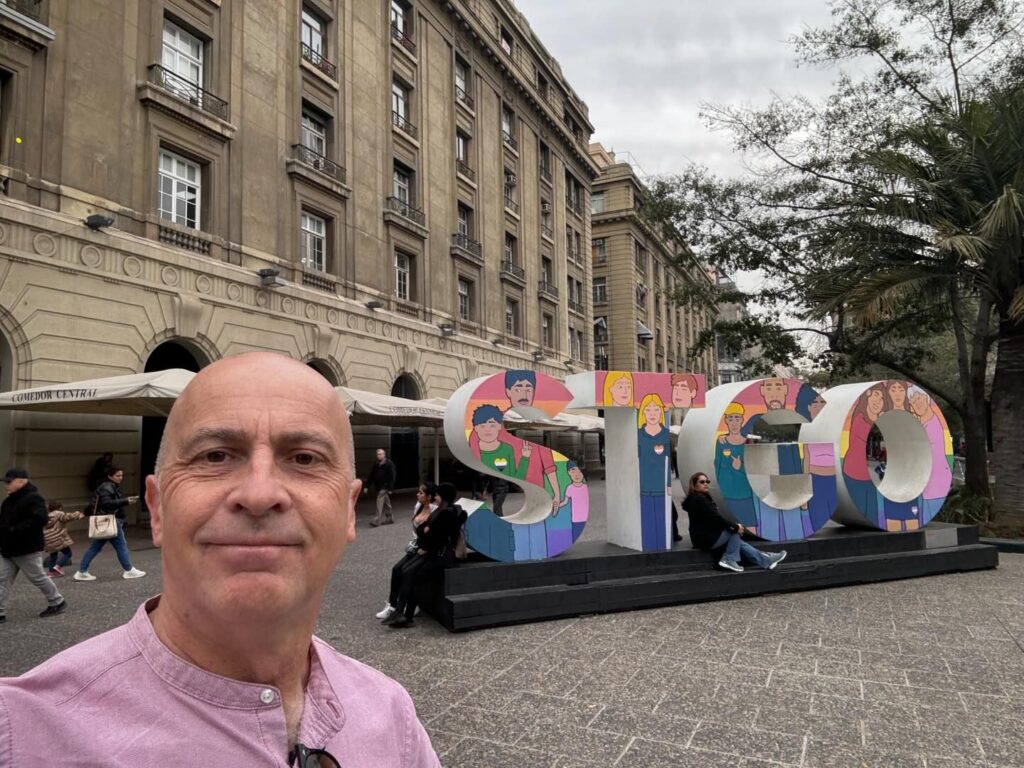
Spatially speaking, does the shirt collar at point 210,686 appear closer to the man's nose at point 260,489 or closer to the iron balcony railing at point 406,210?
the man's nose at point 260,489

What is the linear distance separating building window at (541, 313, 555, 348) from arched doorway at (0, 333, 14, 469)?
23.0m

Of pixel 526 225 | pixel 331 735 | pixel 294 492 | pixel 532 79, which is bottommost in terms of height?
pixel 331 735

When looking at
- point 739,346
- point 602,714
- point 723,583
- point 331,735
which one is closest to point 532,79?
point 739,346

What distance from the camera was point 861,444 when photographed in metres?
8.12

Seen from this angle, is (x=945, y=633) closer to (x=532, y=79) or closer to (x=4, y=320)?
(x=4, y=320)

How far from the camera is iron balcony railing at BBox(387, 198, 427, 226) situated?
20.2m

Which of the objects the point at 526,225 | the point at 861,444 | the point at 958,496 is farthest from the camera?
the point at 526,225

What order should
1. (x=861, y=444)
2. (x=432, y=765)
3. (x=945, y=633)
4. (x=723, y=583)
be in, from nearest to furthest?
(x=432, y=765)
(x=945, y=633)
(x=723, y=583)
(x=861, y=444)

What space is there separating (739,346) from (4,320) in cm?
1448

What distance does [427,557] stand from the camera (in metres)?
6.27

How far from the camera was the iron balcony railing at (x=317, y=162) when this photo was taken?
16.8 meters

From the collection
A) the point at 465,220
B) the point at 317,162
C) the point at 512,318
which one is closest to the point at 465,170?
the point at 465,220

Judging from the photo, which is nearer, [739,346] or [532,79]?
[739,346]

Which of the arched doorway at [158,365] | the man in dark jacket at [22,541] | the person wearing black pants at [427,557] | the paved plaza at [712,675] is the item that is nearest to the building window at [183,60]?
the arched doorway at [158,365]
